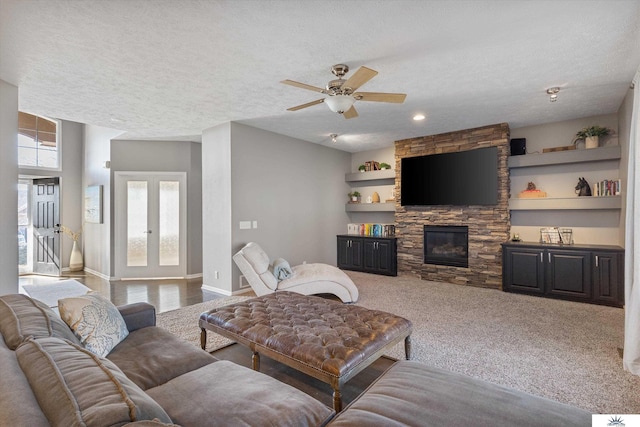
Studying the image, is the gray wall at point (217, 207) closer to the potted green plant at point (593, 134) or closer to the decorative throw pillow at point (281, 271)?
the decorative throw pillow at point (281, 271)

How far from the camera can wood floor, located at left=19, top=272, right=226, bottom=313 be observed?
15.5ft

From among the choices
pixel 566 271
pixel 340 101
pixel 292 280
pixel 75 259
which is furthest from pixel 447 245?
pixel 75 259

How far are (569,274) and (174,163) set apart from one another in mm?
7163

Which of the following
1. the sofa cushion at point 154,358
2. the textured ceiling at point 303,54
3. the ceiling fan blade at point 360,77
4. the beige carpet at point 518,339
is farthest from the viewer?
the ceiling fan blade at point 360,77

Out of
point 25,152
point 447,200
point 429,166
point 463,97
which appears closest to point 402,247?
point 447,200

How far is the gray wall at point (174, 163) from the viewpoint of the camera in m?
6.43

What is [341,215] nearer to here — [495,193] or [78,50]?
[495,193]

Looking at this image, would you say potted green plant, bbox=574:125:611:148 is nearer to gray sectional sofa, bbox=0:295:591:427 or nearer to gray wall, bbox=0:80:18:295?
gray sectional sofa, bbox=0:295:591:427

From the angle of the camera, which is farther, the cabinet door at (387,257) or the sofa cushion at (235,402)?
the cabinet door at (387,257)

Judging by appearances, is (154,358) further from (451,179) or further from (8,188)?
(451,179)

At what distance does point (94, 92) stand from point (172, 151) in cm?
293

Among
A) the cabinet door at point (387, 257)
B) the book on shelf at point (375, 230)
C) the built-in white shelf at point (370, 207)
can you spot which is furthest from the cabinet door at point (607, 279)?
the built-in white shelf at point (370, 207)

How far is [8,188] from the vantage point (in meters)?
3.33

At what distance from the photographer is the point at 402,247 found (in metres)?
6.38
